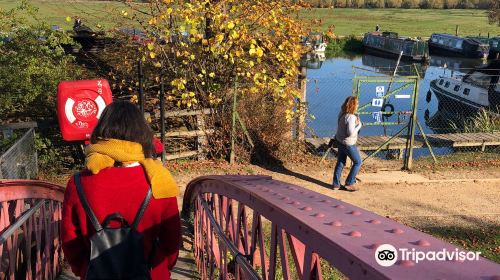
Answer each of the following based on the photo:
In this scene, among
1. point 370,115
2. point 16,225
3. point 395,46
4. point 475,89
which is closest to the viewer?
point 16,225

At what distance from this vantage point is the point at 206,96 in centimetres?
1028

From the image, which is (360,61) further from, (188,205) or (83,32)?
(188,205)

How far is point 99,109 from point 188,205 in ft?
5.95

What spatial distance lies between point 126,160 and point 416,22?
81577 millimetres

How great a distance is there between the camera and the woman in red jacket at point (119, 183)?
245 centimetres

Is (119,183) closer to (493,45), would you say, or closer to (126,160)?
(126,160)

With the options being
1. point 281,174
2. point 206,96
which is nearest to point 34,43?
point 206,96

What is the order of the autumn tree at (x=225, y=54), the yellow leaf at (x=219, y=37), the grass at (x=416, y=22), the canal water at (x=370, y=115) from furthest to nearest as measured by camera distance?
the grass at (x=416, y=22), the canal water at (x=370, y=115), the autumn tree at (x=225, y=54), the yellow leaf at (x=219, y=37)

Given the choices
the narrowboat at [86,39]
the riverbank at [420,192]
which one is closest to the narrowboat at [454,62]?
the narrowboat at [86,39]

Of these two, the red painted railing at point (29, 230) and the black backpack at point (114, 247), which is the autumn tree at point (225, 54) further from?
the black backpack at point (114, 247)

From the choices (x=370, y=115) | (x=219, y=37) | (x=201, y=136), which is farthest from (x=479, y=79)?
(x=219, y=37)

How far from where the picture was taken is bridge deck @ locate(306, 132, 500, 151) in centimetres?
1185

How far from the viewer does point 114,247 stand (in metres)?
2.48

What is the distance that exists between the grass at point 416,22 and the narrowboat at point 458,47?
8838mm
